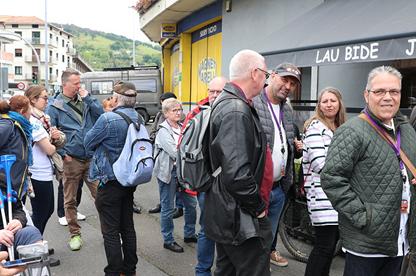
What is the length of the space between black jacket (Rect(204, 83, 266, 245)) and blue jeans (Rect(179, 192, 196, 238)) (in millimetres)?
2476

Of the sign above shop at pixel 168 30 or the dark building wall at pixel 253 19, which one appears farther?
the sign above shop at pixel 168 30

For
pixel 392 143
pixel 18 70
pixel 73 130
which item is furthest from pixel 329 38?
pixel 18 70

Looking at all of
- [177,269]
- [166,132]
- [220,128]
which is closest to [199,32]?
[166,132]

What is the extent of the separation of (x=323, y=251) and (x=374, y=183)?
45.8 inches

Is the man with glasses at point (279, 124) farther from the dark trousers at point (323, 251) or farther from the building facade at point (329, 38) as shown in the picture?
the building facade at point (329, 38)

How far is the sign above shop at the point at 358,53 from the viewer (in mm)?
4637

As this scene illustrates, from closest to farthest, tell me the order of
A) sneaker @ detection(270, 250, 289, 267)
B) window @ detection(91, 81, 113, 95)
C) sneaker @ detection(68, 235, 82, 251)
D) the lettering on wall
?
1. sneaker @ detection(270, 250, 289, 267)
2. sneaker @ detection(68, 235, 82, 251)
3. the lettering on wall
4. window @ detection(91, 81, 113, 95)

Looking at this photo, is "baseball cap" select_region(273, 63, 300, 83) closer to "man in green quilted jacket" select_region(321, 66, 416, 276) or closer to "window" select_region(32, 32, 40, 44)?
"man in green quilted jacket" select_region(321, 66, 416, 276)

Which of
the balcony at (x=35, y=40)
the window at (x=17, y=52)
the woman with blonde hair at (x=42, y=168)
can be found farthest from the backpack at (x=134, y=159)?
the balcony at (x=35, y=40)

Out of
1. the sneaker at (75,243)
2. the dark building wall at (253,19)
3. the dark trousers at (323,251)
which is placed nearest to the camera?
the dark trousers at (323,251)

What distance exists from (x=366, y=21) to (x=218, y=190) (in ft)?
14.2

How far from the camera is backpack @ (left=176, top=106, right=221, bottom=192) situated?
261cm

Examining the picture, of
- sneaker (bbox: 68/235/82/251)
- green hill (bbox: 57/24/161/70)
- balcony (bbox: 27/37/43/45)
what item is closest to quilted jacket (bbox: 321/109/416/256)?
sneaker (bbox: 68/235/82/251)

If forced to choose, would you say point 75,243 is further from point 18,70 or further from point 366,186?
point 18,70
